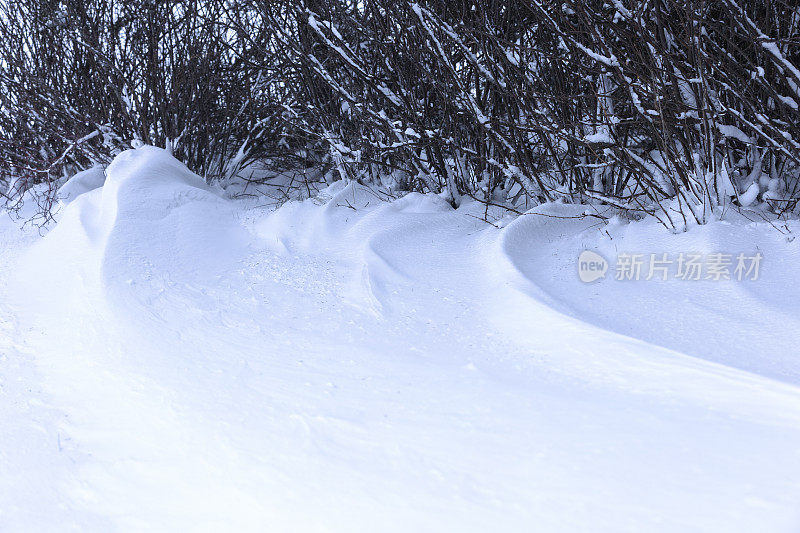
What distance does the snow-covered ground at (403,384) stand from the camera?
63.3 inches

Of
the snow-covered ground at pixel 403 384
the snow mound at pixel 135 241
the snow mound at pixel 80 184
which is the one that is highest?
the snow-covered ground at pixel 403 384

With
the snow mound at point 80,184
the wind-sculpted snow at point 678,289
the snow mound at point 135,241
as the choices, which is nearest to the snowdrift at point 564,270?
the wind-sculpted snow at point 678,289

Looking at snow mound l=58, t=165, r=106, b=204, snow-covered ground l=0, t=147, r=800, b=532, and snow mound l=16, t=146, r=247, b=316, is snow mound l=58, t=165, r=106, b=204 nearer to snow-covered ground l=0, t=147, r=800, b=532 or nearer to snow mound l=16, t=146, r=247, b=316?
snow mound l=16, t=146, r=247, b=316

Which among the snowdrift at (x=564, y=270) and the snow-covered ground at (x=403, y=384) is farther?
the snowdrift at (x=564, y=270)

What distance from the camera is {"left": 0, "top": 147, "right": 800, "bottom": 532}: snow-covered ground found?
1.61 metres

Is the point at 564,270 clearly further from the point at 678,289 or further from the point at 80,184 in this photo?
the point at 80,184

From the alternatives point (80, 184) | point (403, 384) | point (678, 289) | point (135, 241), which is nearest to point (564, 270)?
point (678, 289)

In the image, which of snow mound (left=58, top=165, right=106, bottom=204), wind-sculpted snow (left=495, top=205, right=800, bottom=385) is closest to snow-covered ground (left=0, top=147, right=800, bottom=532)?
wind-sculpted snow (left=495, top=205, right=800, bottom=385)

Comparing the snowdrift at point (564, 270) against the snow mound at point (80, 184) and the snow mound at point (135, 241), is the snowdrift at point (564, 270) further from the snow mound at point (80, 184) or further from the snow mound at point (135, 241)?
the snow mound at point (80, 184)

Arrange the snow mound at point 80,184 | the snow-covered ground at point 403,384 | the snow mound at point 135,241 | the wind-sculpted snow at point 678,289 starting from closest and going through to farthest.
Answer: the snow-covered ground at point 403,384, the wind-sculpted snow at point 678,289, the snow mound at point 135,241, the snow mound at point 80,184

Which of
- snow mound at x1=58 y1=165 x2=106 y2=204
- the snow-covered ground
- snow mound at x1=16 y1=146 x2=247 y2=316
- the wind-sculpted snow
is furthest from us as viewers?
snow mound at x1=58 y1=165 x2=106 y2=204

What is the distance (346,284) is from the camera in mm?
3176

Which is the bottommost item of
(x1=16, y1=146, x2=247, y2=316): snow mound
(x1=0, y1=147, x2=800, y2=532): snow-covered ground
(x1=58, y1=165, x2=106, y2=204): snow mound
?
(x1=58, y1=165, x2=106, y2=204): snow mound

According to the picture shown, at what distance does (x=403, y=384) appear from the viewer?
2166 millimetres
